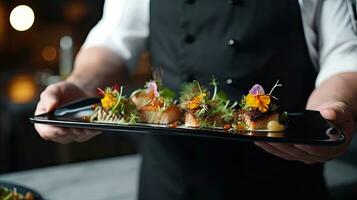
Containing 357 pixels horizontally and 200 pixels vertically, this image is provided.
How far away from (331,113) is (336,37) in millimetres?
258

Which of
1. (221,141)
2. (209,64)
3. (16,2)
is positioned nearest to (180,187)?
(221,141)

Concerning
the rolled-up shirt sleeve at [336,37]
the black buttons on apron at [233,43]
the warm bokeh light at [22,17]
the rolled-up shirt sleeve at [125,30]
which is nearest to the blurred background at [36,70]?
the warm bokeh light at [22,17]

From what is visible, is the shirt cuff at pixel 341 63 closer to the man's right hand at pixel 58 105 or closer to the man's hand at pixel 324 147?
the man's hand at pixel 324 147

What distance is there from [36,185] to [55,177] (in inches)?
3.2

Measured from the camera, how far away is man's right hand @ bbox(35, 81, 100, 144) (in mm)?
1008

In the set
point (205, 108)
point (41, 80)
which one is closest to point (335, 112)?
point (205, 108)

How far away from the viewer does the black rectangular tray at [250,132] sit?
77 cm

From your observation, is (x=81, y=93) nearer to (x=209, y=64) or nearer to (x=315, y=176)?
(x=209, y=64)

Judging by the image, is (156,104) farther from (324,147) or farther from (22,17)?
(22,17)

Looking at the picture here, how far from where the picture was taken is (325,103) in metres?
0.91

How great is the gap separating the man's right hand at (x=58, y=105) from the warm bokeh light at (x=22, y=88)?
109 inches

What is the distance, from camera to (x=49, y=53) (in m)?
5.56

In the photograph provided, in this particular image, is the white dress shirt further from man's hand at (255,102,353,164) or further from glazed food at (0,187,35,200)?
glazed food at (0,187,35,200)

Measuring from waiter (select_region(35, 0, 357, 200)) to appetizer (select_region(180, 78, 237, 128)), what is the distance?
0.08 metres
